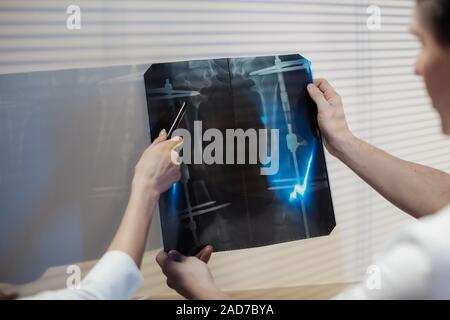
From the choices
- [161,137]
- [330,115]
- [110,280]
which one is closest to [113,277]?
[110,280]

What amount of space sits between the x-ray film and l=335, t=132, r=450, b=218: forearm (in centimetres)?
10

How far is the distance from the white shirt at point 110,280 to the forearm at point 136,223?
0.12 feet

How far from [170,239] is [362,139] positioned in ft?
2.15

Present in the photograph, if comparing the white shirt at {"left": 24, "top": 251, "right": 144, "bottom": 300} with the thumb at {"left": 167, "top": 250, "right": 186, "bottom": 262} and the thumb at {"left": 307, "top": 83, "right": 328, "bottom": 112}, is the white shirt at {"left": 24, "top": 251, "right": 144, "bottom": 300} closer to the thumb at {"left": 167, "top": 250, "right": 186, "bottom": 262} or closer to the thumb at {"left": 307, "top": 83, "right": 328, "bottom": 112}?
the thumb at {"left": 167, "top": 250, "right": 186, "bottom": 262}

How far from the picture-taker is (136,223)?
3.73ft

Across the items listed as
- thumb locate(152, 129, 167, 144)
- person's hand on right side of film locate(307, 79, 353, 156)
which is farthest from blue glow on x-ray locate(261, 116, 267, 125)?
Result: thumb locate(152, 129, 167, 144)

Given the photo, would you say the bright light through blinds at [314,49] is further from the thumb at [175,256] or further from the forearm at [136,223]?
the forearm at [136,223]

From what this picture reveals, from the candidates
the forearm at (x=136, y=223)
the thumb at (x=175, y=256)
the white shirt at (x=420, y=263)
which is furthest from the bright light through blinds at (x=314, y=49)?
the white shirt at (x=420, y=263)

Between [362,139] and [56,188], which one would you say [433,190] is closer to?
[362,139]

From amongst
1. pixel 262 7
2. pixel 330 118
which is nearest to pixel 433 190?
pixel 330 118

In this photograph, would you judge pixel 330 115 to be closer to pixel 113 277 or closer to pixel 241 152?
pixel 241 152

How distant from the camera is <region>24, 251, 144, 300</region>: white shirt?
102cm

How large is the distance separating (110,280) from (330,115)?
77 cm

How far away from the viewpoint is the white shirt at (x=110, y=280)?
1.02 metres
